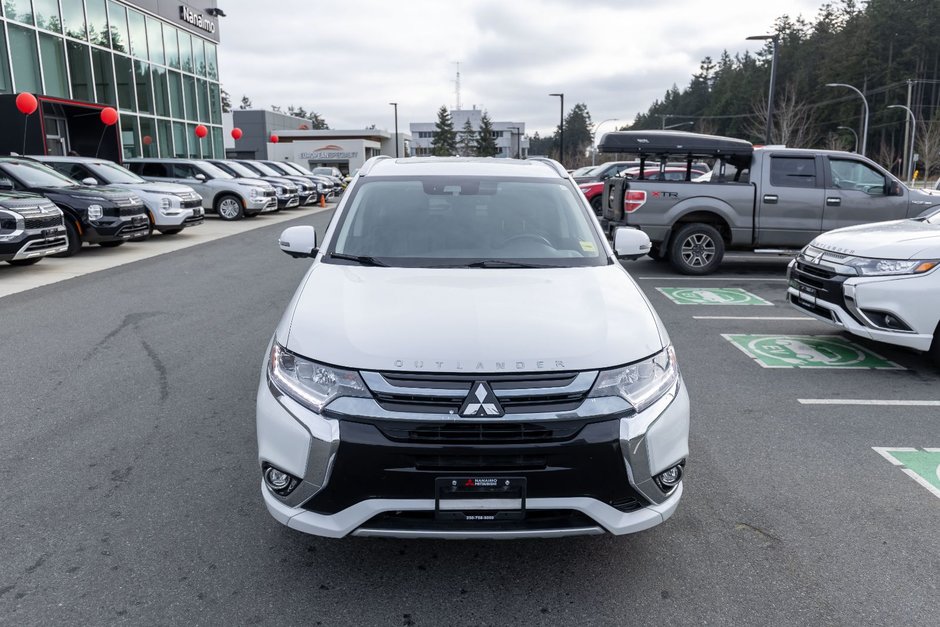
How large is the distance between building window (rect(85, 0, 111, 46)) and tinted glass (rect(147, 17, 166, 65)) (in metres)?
3.33

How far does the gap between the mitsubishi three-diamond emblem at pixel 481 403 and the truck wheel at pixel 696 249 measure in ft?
30.8

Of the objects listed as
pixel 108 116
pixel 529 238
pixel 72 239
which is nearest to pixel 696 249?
pixel 529 238

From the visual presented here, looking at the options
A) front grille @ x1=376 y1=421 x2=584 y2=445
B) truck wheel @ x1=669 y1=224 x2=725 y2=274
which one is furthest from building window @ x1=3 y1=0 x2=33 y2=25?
front grille @ x1=376 y1=421 x2=584 y2=445

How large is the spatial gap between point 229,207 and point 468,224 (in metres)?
19.2

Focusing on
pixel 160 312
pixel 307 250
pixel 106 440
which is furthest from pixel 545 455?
pixel 160 312

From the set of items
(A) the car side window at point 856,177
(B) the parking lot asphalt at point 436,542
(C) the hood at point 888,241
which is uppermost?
(A) the car side window at point 856,177

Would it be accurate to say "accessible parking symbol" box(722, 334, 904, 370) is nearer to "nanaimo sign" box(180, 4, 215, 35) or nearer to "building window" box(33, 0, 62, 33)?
"building window" box(33, 0, 62, 33)

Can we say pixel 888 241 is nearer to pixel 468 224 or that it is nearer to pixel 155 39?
pixel 468 224

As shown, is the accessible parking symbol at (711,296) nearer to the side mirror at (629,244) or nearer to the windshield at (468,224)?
the side mirror at (629,244)

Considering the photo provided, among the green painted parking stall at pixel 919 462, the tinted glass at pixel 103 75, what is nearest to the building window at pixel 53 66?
the tinted glass at pixel 103 75

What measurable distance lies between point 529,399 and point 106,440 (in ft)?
10.4

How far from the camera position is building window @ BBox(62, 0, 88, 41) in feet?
84.8

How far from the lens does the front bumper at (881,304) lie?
590cm

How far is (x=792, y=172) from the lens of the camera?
11156 millimetres
